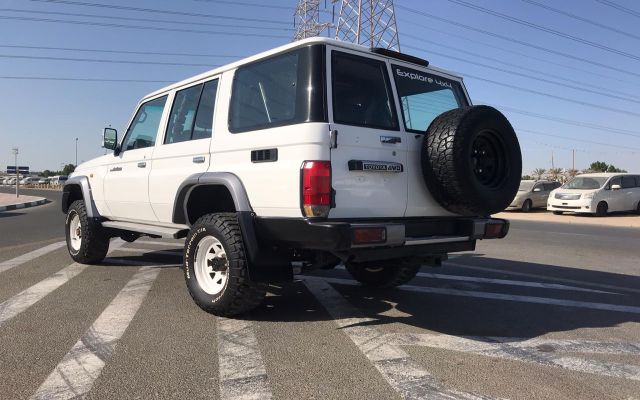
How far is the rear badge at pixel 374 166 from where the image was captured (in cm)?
381

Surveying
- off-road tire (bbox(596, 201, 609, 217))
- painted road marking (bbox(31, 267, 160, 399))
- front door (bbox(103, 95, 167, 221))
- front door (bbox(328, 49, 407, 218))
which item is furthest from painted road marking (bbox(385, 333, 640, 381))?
off-road tire (bbox(596, 201, 609, 217))

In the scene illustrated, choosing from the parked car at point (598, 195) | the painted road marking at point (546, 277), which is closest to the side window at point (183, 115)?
the painted road marking at point (546, 277)

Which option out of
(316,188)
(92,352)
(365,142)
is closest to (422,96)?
(365,142)

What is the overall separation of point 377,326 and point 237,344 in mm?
1257

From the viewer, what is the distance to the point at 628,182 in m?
20.8

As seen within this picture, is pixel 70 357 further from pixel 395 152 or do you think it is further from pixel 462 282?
pixel 462 282

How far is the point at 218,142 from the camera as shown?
14.9ft

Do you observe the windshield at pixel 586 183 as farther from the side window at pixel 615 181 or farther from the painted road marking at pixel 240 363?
the painted road marking at pixel 240 363

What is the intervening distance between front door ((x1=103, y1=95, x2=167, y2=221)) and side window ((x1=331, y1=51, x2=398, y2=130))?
2.57 meters

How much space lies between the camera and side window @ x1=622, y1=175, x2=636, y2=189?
2053cm

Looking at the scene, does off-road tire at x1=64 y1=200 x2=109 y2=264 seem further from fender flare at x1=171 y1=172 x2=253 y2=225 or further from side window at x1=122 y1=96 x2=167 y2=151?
fender flare at x1=171 y1=172 x2=253 y2=225

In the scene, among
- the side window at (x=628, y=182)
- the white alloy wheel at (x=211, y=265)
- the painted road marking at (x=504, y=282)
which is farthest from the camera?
the side window at (x=628, y=182)

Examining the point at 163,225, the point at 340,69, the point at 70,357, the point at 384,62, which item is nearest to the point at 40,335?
the point at 70,357

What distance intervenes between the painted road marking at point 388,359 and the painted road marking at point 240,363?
79 centimetres
